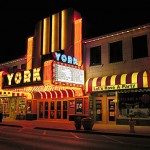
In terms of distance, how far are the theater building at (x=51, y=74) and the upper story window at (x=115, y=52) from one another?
10.8 ft

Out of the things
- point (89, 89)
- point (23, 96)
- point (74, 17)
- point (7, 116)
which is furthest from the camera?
point (7, 116)

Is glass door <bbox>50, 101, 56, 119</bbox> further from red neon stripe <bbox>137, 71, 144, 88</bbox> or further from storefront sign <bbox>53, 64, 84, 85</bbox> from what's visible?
red neon stripe <bbox>137, 71, 144, 88</bbox>

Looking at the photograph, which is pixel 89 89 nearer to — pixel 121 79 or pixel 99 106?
pixel 99 106

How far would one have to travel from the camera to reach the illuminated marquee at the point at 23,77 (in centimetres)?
2403

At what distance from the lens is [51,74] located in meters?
21.8

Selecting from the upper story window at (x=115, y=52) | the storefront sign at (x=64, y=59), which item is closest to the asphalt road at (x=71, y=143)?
the storefront sign at (x=64, y=59)

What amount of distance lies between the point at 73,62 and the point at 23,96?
10.7m

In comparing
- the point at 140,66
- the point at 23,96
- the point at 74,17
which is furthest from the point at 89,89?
the point at 23,96

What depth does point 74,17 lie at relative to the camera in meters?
27.6

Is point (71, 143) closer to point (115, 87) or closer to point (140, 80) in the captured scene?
point (140, 80)

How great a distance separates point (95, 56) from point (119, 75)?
4191 mm

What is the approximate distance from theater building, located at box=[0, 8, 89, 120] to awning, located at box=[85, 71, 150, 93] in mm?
1475

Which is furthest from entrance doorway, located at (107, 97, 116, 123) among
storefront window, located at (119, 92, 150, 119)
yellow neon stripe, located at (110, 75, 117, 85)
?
yellow neon stripe, located at (110, 75, 117, 85)

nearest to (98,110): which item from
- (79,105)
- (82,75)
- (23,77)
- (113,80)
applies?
(79,105)
